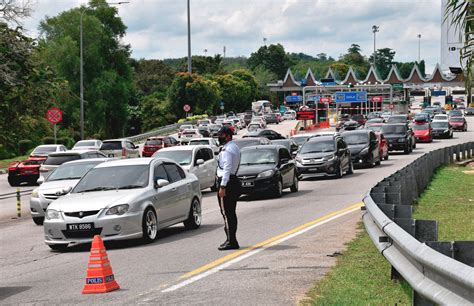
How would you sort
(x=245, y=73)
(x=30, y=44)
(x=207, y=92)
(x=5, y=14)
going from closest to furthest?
(x=30, y=44) < (x=5, y=14) < (x=207, y=92) < (x=245, y=73)

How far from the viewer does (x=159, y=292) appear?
10.2m

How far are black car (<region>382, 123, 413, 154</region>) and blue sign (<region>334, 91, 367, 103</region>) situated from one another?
8176 centimetres

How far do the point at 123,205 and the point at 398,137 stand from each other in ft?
120

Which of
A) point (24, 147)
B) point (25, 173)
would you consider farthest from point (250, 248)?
point (24, 147)

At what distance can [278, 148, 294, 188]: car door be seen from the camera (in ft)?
90.9

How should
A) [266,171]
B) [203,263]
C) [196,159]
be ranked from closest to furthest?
[203,263]
[266,171]
[196,159]

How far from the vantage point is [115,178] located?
664 inches

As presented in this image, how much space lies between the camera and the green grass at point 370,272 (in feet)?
30.3

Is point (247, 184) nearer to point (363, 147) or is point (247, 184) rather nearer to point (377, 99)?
point (363, 147)

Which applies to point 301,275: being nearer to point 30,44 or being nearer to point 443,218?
point 443,218

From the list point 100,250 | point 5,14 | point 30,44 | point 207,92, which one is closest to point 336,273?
point 100,250

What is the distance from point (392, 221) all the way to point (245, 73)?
163613 millimetres

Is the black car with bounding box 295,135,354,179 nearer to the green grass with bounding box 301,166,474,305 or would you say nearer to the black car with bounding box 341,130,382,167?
the black car with bounding box 341,130,382,167

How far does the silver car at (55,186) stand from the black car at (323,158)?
36.8ft
